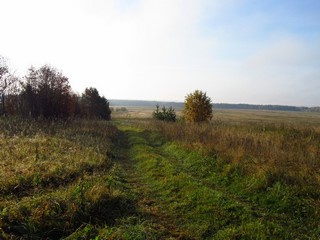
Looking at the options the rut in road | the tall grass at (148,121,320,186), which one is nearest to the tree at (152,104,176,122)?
the tall grass at (148,121,320,186)

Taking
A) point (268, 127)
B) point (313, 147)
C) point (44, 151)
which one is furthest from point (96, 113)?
point (313, 147)

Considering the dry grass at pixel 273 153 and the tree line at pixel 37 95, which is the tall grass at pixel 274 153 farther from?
the tree line at pixel 37 95

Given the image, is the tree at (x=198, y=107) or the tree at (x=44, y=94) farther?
the tree at (x=198, y=107)

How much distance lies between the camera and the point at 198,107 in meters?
39.0

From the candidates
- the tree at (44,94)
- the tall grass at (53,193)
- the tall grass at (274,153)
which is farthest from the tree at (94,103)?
the tall grass at (53,193)

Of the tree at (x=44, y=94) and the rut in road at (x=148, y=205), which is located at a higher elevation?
the tree at (x=44, y=94)

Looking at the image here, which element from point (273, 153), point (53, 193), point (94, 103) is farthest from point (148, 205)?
point (94, 103)

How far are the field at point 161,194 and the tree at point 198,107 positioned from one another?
2452cm

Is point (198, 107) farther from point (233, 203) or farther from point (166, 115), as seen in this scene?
point (233, 203)

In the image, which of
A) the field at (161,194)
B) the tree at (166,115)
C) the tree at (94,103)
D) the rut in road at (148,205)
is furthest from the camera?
the tree at (94,103)

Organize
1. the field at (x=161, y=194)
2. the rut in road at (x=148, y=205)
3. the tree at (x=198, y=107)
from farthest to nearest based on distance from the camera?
the tree at (x=198, y=107) < the rut in road at (x=148, y=205) < the field at (x=161, y=194)

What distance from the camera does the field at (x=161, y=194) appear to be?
626cm

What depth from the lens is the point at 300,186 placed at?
862cm

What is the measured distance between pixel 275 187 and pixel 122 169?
6.24 metres
